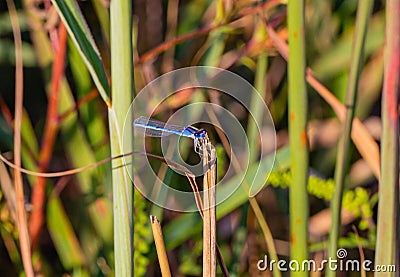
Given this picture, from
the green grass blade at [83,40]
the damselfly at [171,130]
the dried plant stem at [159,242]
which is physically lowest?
the dried plant stem at [159,242]

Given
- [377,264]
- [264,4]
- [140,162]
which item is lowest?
[377,264]

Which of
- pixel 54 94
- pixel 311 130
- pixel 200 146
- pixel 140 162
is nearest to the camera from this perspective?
pixel 200 146

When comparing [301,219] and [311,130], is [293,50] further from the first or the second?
[311,130]

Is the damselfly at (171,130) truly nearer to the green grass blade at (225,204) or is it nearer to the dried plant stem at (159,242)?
the dried plant stem at (159,242)

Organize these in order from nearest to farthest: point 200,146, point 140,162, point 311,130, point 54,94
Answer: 1. point 200,146
2. point 140,162
3. point 54,94
4. point 311,130

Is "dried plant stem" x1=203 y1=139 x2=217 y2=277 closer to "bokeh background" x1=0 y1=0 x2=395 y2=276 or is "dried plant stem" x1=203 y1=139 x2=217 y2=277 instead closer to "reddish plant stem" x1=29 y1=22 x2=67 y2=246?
"bokeh background" x1=0 y1=0 x2=395 y2=276

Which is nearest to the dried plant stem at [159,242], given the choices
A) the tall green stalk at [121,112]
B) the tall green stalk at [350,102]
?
the tall green stalk at [121,112]

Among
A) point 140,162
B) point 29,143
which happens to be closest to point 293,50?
point 140,162
